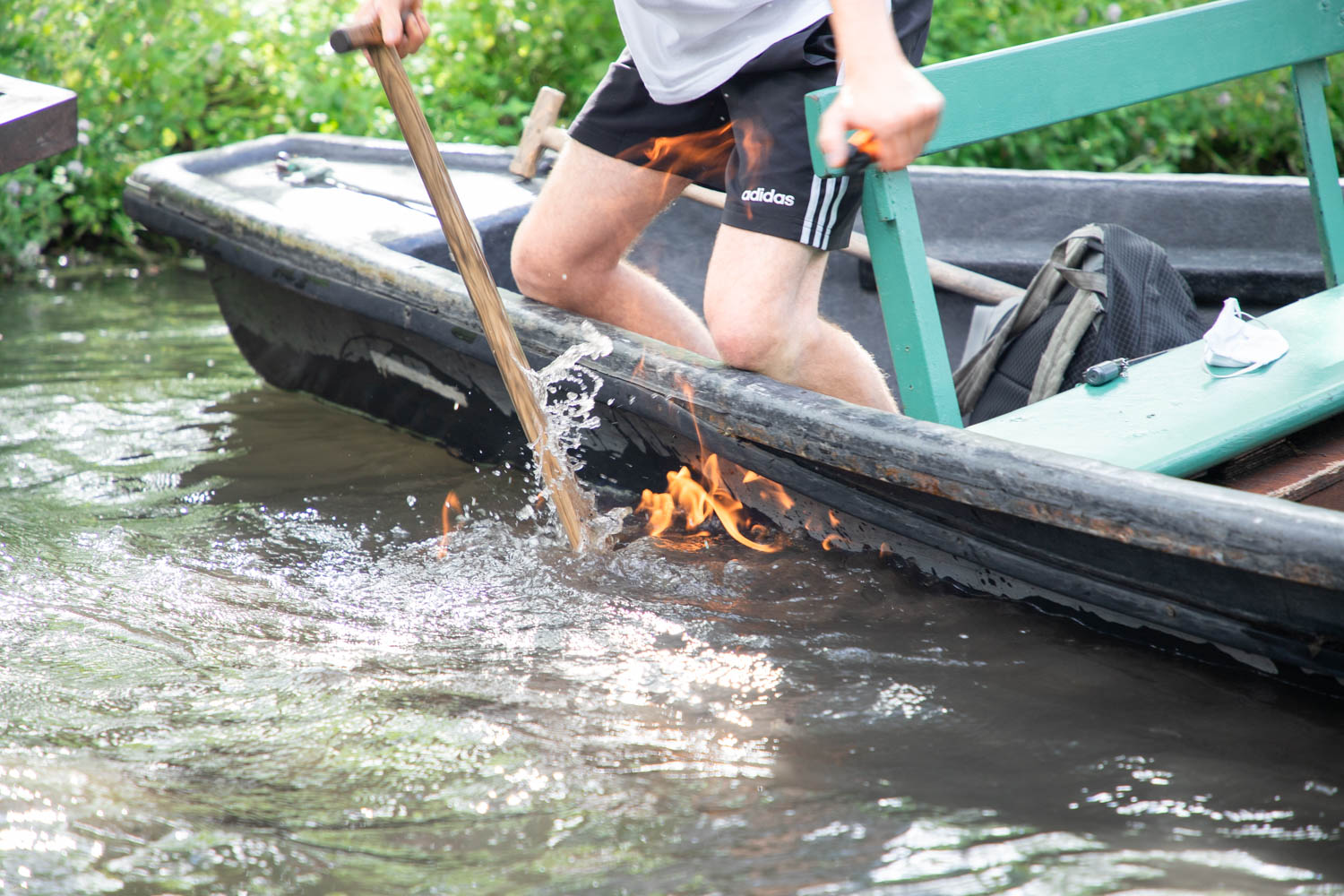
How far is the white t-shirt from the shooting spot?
2.24 meters

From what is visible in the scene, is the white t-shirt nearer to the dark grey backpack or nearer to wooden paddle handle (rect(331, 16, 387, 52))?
wooden paddle handle (rect(331, 16, 387, 52))

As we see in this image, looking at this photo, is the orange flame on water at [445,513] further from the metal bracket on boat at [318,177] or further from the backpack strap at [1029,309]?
the backpack strap at [1029,309]

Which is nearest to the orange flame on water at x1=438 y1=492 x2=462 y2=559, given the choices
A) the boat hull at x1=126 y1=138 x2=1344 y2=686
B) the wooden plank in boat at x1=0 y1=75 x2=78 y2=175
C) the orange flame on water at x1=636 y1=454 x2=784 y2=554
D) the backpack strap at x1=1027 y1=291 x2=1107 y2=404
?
the boat hull at x1=126 y1=138 x2=1344 y2=686

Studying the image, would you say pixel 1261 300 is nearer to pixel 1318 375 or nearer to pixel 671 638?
pixel 1318 375

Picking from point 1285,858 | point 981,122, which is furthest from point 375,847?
point 981,122

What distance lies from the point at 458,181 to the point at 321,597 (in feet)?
6.11

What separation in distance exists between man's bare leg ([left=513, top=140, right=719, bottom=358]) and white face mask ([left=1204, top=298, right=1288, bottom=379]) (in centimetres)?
104

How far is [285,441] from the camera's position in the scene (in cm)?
Answer: 328

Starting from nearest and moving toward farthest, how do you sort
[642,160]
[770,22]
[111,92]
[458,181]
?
[770,22] < [642,160] < [458,181] < [111,92]

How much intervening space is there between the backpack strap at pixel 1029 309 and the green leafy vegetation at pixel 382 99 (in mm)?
3090

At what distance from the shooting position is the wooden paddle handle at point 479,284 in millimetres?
2391

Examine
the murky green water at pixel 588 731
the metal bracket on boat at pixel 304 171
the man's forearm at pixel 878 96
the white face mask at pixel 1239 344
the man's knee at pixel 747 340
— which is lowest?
the murky green water at pixel 588 731

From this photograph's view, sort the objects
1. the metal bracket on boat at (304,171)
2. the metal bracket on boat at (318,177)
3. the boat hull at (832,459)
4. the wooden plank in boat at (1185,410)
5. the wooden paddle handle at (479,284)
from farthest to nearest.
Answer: the metal bracket on boat at (304,171) < the metal bracket on boat at (318,177) < the wooden paddle handle at (479,284) < the wooden plank in boat at (1185,410) < the boat hull at (832,459)

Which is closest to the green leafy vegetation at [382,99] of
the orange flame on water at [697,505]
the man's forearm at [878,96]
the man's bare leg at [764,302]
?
the orange flame on water at [697,505]
